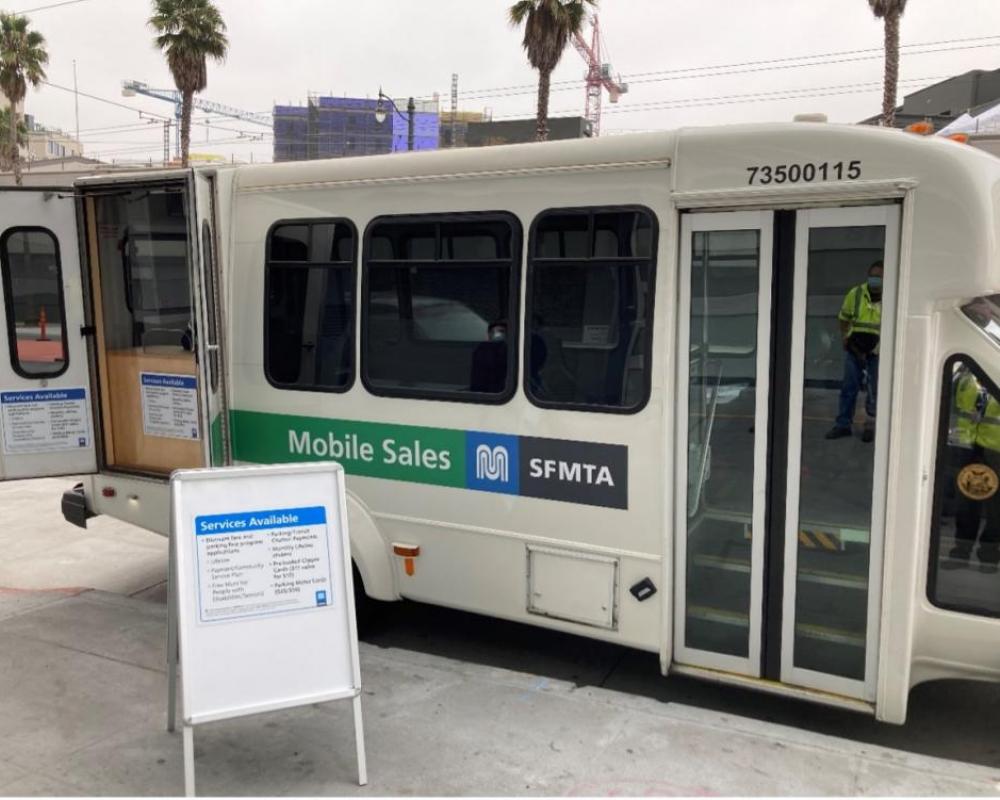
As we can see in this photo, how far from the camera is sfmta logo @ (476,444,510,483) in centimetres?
450

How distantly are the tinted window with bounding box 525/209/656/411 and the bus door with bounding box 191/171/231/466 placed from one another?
194 centimetres

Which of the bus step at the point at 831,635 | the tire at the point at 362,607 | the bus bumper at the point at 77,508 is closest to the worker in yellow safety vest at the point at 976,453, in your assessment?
the bus step at the point at 831,635

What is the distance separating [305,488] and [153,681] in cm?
169

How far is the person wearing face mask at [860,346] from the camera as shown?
370cm

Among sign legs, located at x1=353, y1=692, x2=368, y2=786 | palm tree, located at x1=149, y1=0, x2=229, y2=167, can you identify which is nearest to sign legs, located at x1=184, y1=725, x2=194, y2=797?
sign legs, located at x1=353, y1=692, x2=368, y2=786

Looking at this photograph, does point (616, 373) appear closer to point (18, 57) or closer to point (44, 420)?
point (44, 420)

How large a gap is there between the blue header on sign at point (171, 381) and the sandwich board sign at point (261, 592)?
6.83 feet

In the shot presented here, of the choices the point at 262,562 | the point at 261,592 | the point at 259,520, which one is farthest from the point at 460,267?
the point at 261,592

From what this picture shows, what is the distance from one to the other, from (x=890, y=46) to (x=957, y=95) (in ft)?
46.6

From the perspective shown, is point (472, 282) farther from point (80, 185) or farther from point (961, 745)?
point (961, 745)

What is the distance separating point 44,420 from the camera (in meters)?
5.65

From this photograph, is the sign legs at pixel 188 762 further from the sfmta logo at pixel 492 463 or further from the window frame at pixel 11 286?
the window frame at pixel 11 286

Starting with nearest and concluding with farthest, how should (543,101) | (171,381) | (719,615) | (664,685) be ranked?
(719,615)
(664,685)
(171,381)
(543,101)

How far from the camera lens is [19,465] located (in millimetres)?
5605
